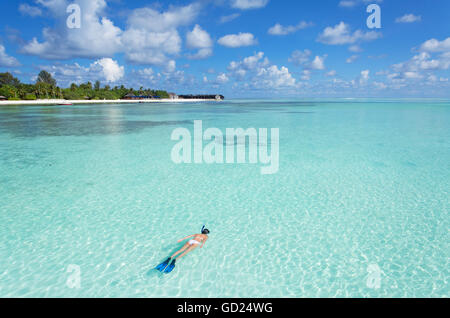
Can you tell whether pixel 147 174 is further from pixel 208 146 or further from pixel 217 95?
pixel 217 95

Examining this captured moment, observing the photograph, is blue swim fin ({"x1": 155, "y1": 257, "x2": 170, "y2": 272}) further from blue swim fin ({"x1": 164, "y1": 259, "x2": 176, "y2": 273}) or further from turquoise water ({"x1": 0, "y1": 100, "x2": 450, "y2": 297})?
turquoise water ({"x1": 0, "y1": 100, "x2": 450, "y2": 297})

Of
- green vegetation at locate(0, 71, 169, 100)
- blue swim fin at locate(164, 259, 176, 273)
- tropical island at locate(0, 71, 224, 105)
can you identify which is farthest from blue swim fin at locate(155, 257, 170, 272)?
green vegetation at locate(0, 71, 169, 100)

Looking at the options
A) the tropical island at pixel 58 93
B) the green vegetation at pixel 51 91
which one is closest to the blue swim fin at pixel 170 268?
the tropical island at pixel 58 93

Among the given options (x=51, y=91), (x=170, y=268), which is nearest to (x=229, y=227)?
(x=170, y=268)

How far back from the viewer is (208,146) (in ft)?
45.7

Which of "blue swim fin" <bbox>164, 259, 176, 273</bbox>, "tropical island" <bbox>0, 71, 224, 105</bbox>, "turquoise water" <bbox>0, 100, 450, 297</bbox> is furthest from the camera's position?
"tropical island" <bbox>0, 71, 224, 105</bbox>

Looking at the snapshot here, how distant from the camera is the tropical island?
69.3m

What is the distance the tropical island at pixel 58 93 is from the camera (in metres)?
69.3

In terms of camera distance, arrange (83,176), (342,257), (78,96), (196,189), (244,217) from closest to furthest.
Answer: (342,257)
(244,217)
(196,189)
(83,176)
(78,96)

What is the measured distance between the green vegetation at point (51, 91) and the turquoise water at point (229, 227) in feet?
256

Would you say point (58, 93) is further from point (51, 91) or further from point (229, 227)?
point (229, 227)

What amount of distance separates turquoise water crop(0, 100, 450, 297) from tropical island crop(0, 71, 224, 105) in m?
74.2

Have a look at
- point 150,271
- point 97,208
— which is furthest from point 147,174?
point 150,271

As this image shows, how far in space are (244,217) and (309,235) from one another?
4.96ft
